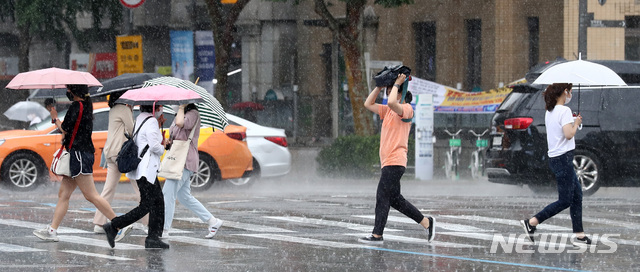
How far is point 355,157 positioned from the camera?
23.7 meters

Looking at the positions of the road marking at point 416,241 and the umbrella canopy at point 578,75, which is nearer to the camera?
the road marking at point 416,241

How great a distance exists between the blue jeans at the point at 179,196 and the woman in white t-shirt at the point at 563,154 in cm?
332

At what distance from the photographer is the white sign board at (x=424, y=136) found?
22.7 m

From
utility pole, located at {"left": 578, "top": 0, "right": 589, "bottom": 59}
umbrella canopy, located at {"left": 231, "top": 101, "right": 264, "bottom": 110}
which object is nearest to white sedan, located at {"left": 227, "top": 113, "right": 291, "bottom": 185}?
utility pole, located at {"left": 578, "top": 0, "right": 589, "bottom": 59}

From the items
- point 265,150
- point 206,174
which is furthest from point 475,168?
point 206,174

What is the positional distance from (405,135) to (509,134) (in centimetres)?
700

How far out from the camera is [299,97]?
37.5 m

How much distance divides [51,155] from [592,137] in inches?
346

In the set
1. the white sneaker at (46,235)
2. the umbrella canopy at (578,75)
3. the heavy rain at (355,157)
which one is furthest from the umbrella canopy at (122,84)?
the umbrella canopy at (578,75)

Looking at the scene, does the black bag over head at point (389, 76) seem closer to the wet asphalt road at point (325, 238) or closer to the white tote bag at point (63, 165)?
the wet asphalt road at point (325, 238)

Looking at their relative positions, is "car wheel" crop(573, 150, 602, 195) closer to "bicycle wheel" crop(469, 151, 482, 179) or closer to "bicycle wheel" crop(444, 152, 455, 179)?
"bicycle wheel" crop(469, 151, 482, 179)

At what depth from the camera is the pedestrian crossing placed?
10.6m

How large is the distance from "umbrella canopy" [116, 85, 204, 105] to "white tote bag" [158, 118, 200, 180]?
63 centimetres

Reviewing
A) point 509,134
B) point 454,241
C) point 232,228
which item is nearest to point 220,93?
point 509,134
